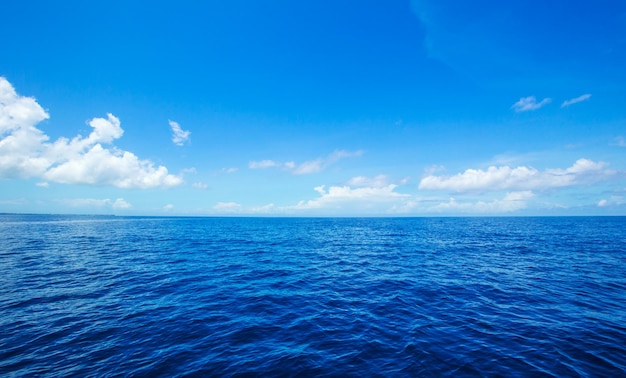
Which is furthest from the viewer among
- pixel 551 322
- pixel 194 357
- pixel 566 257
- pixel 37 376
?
pixel 566 257

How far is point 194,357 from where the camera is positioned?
38.3 feet

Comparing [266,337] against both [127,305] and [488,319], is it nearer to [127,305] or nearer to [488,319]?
[127,305]

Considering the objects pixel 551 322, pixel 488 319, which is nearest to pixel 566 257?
pixel 551 322

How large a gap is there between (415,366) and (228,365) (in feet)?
26.4

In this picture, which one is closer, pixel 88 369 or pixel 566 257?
pixel 88 369

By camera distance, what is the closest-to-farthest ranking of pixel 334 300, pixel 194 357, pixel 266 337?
pixel 194 357 < pixel 266 337 < pixel 334 300

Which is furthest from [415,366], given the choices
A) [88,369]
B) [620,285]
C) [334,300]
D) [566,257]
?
[566,257]

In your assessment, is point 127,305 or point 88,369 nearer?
point 88,369

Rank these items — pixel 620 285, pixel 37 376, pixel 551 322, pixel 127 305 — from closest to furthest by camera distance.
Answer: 1. pixel 37 376
2. pixel 551 322
3. pixel 127 305
4. pixel 620 285

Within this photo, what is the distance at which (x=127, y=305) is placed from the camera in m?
18.1

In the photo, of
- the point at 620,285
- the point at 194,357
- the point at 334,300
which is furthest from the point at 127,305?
the point at 620,285

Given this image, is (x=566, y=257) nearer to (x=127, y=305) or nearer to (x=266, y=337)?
(x=266, y=337)

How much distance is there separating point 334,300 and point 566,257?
38074mm

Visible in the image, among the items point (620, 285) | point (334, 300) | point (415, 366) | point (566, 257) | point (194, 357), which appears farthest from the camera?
point (566, 257)
